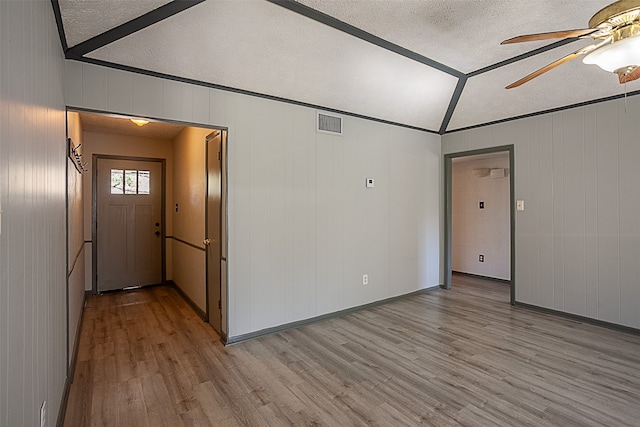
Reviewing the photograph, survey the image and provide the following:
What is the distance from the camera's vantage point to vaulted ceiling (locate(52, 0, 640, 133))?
235cm

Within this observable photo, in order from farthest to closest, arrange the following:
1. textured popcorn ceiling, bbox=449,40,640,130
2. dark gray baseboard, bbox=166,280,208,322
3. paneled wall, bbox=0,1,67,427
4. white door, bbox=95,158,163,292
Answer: white door, bbox=95,158,163,292
dark gray baseboard, bbox=166,280,208,322
textured popcorn ceiling, bbox=449,40,640,130
paneled wall, bbox=0,1,67,427

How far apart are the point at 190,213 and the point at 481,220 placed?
518 cm

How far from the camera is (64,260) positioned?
95.0 inches

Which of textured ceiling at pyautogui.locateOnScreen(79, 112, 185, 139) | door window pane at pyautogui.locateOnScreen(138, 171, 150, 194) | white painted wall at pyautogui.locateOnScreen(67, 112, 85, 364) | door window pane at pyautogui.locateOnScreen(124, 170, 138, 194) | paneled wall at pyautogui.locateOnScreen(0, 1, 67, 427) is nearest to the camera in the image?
paneled wall at pyautogui.locateOnScreen(0, 1, 67, 427)

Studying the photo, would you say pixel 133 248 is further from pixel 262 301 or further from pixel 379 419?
pixel 379 419

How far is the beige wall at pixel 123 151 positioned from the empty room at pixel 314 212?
0.03 metres

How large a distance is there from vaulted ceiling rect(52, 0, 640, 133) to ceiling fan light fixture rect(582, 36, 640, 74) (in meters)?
0.92

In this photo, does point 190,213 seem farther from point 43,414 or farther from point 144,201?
point 43,414

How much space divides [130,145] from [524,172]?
19.6 ft

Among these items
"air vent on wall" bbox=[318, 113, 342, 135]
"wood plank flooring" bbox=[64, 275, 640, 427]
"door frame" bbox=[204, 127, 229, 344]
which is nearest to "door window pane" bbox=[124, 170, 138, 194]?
"wood plank flooring" bbox=[64, 275, 640, 427]

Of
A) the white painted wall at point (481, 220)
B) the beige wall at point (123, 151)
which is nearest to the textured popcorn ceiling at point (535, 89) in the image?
the white painted wall at point (481, 220)

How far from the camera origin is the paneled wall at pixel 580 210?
3445 millimetres

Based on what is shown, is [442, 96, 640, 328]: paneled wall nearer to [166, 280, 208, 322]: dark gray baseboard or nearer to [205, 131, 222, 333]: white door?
[205, 131, 222, 333]: white door

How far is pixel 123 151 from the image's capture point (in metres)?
5.30
